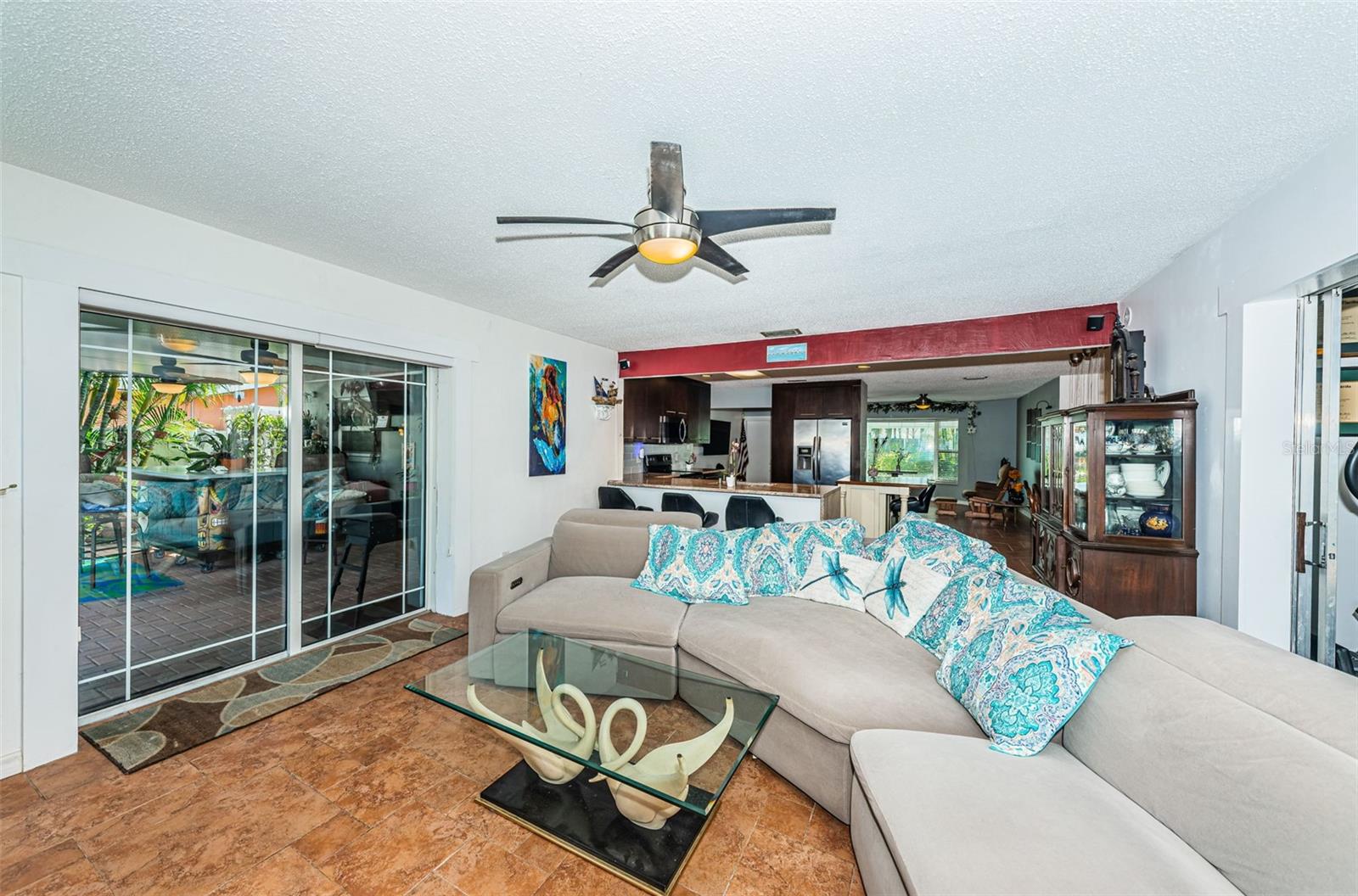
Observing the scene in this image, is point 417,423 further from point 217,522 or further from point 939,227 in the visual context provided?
point 939,227

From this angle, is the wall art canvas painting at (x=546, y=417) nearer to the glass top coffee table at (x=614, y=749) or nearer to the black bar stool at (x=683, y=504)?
the black bar stool at (x=683, y=504)

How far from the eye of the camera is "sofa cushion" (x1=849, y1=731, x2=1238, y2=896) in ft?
3.49

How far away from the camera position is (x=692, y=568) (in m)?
3.00

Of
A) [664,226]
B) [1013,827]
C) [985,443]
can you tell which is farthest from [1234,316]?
[985,443]

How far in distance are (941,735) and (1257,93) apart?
Result: 2.24m

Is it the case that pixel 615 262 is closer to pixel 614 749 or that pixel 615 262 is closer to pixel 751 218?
pixel 751 218

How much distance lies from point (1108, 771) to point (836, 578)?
1407mm

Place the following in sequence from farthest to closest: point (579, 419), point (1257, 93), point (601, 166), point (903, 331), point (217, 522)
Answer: point (579, 419), point (903, 331), point (217, 522), point (601, 166), point (1257, 93)

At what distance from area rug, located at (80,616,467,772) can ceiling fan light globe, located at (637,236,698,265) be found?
2919 mm

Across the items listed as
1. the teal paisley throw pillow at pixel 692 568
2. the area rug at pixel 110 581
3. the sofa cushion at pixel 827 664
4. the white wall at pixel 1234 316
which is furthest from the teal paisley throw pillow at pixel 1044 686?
the area rug at pixel 110 581

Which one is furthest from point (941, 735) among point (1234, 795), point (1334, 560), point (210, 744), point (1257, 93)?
point (210, 744)

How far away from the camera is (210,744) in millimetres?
2268

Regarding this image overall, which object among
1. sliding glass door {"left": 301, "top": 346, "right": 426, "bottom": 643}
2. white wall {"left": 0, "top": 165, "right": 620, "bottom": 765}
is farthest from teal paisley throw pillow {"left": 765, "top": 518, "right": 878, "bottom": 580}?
sliding glass door {"left": 301, "top": 346, "right": 426, "bottom": 643}

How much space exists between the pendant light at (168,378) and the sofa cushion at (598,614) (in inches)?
84.2
